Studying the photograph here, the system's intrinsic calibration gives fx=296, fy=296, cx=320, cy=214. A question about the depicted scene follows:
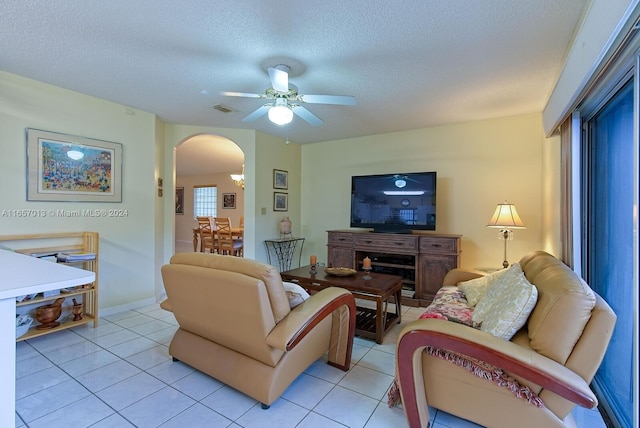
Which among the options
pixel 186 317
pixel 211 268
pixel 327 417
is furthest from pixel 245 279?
pixel 327 417

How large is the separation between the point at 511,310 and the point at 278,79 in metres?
A: 2.12

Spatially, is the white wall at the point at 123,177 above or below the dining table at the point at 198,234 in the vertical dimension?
above

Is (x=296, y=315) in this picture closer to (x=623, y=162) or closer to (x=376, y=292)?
(x=376, y=292)

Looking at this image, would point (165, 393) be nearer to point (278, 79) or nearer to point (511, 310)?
point (511, 310)

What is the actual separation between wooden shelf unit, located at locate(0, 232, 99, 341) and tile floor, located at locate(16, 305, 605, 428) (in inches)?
10.4

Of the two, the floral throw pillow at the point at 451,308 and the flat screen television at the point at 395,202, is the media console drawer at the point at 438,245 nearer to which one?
the flat screen television at the point at 395,202

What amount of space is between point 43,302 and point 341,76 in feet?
11.6

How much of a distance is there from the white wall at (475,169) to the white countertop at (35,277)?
11.7 ft

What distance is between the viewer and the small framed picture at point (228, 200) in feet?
30.2

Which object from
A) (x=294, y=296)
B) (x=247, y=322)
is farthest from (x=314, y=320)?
(x=247, y=322)

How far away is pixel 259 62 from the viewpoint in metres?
2.43

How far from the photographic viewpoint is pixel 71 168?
3090mm

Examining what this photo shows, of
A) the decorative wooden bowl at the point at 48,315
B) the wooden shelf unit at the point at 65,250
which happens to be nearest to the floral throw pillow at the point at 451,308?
the wooden shelf unit at the point at 65,250

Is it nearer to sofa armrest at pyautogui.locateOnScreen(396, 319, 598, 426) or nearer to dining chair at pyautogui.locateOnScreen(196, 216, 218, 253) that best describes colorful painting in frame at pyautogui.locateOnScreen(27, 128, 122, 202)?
dining chair at pyautogui.locateOnScreen(196, 216, 218, 253)
